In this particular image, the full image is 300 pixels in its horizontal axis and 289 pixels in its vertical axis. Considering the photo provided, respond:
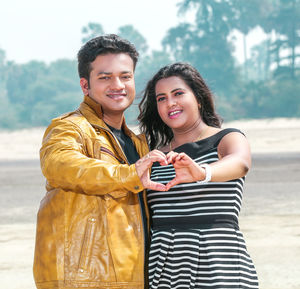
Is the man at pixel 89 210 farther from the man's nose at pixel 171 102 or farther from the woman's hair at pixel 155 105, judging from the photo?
the woman's hair at pixel 155 105

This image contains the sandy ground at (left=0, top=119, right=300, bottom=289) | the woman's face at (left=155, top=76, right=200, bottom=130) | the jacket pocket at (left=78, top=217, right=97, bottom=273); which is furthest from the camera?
the sandy ground at (left=0, top=119, right=300, bottom=289)

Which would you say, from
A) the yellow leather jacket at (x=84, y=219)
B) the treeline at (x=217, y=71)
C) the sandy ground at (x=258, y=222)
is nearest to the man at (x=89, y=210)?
the yellow leather jacket at (x=84, y=219)

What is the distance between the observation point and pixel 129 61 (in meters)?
3.31

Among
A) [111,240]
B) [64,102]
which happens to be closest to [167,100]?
[111,240]

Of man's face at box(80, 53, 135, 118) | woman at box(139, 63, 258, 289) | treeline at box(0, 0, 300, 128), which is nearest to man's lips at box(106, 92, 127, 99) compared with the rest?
man's face at box(80, 53, 135, 118)

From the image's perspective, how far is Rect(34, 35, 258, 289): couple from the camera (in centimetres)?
276

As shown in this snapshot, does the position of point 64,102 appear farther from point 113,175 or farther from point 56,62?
point 113,175

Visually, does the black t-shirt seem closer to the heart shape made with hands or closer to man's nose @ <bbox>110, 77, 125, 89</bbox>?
man's nose @ <bbox>110, 77, 125, 89</bbox>

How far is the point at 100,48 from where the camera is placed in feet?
10.6

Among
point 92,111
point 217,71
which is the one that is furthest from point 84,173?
point 217,71

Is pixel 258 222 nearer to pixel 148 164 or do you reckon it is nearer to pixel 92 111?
pixel 92 111

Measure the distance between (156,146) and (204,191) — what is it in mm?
730

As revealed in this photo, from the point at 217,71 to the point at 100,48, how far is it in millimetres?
64376

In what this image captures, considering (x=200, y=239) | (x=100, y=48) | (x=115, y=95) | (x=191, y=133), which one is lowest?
(x=200, y=239)
